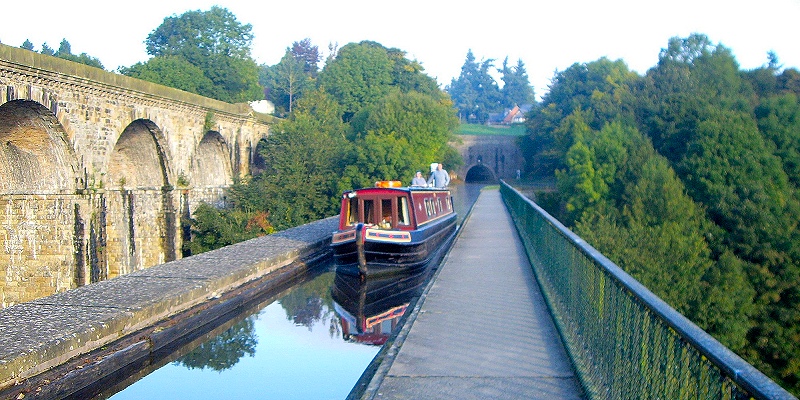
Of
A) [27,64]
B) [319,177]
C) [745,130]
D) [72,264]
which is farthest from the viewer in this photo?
[745,130]

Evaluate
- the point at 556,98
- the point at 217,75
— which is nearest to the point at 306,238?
the point at 217,75

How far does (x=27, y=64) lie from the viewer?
14203 millimetres

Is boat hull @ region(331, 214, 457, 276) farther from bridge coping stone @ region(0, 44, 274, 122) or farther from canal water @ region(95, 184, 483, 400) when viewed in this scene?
bridge coping stone @ region(0, 44, 274, 122)

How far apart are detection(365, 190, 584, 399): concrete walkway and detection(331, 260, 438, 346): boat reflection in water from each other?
82 cm

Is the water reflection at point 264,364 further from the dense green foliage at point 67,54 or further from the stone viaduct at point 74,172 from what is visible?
the dense green foliage at point 67,54

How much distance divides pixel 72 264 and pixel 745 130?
1193 inches

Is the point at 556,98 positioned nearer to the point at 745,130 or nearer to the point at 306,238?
the point at 745,130

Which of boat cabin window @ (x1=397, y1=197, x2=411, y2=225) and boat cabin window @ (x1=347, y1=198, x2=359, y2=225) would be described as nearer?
boat cabin window @ (x1=397, y1=197, x2=411, y2=225)

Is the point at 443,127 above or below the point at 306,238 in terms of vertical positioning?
above

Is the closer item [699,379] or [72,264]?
[699,379]

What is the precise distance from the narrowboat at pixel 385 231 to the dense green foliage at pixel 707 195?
13.7m

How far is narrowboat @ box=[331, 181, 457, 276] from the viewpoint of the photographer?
1341 cm

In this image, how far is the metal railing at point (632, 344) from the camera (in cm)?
249

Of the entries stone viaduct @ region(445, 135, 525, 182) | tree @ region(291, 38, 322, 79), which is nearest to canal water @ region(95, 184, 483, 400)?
stone viaduct @ region(445, 135, 525, 182)
